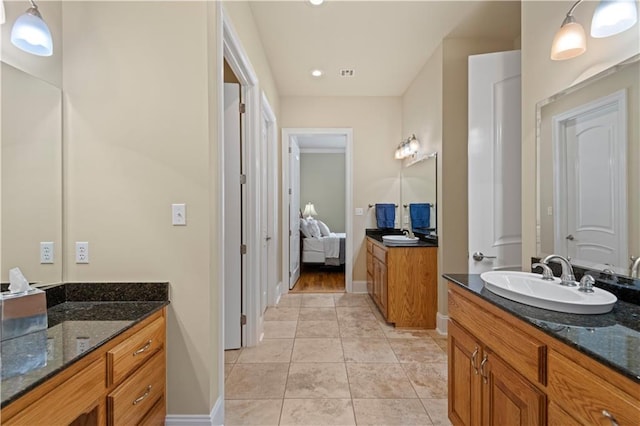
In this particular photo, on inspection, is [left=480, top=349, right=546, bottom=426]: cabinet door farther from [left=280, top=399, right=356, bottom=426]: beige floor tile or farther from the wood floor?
the wood floor

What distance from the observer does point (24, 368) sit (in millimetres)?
883

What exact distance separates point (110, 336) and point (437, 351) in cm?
245

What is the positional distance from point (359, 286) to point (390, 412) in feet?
8.60

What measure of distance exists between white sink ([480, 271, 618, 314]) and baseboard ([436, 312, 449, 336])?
1.69 m

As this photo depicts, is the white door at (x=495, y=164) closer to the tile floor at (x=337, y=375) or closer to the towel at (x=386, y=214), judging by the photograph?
the tile floor at (x=337, y=375)

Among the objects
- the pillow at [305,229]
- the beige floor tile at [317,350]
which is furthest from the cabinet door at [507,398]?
the pillow at [305,229]

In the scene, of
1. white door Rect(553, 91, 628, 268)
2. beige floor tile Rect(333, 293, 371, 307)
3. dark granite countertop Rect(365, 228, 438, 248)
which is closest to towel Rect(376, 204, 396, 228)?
dark granite countertop Rect(365, 228, 438, 248)

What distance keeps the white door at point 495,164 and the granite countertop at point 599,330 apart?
112cm

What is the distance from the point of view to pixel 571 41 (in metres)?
1.41

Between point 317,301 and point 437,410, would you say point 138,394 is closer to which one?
point 437,410

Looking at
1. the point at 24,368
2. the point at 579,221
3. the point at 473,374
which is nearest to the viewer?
the point at 24,368

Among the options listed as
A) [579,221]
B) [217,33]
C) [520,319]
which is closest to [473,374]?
[520,319]

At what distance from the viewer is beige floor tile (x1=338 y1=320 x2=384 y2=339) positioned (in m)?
2.98

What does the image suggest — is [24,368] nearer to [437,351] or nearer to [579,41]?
[579,41]
